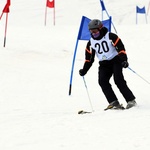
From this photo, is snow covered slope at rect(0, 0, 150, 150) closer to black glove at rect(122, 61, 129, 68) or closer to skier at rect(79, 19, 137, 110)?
skier at rect(79, 19, 137, 110)

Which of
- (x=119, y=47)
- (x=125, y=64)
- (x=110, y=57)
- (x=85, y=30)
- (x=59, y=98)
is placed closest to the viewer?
(x=125, y=64)

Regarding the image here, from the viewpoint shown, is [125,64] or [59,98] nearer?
[125,64]

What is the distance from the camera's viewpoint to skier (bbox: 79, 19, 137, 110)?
536cm

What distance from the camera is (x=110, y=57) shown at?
5539 millimetres

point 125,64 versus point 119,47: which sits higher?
point 119,47

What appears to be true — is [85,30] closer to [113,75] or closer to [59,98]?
[59,98]

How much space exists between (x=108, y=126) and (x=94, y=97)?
3.35 meters

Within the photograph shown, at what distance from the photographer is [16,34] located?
54.1 feet

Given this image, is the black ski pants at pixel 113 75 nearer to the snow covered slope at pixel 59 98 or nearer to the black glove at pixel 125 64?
the black glove at pixel 125 64

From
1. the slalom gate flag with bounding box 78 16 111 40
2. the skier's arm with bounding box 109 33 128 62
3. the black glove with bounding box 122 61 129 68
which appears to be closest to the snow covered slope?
the black glove with bounding box 122 61 129 68

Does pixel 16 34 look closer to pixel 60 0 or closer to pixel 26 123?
pixel 26 123

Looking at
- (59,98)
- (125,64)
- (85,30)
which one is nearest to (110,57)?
(125,64)

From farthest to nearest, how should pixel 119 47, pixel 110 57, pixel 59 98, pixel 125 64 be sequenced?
pixel 59 98 → pixel 110 57 → pixel 119 47 → pixel 125 64

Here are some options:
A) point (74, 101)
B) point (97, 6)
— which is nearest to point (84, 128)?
point (74, 101)
